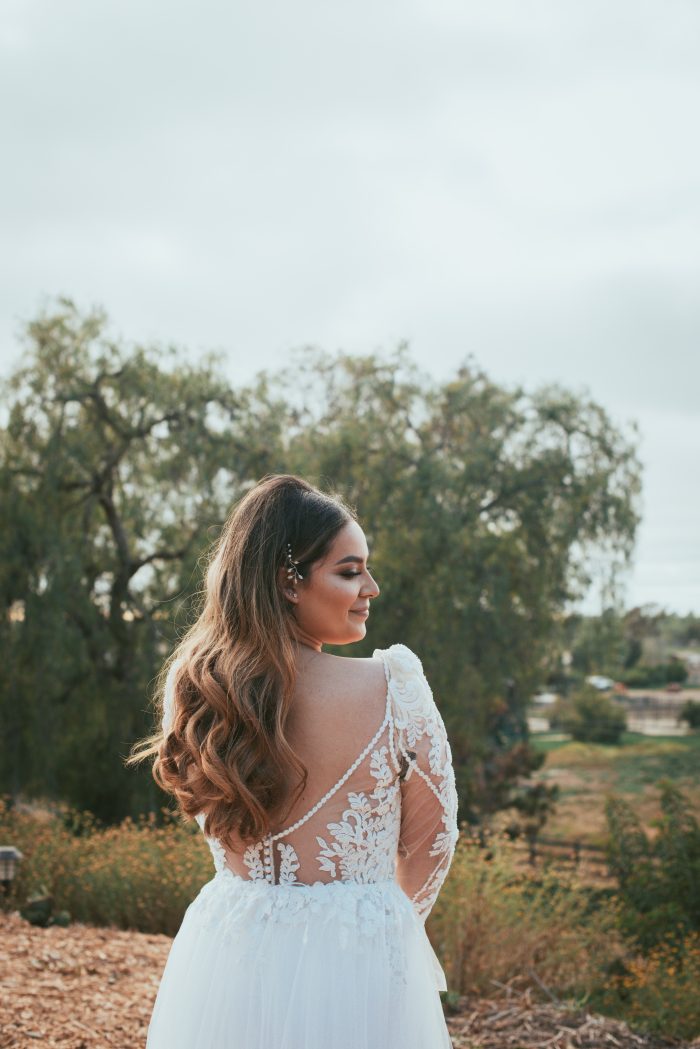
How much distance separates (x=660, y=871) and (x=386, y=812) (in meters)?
7.57

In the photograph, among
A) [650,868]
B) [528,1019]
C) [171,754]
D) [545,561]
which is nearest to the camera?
[171,754]

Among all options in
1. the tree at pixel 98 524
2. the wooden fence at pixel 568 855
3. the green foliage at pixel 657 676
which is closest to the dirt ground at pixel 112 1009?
the wooden fence at pixel 568 855

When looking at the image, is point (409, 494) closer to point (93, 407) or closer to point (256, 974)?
point (93, 407)

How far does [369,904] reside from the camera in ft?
5.83

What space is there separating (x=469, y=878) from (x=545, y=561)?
6.19 m

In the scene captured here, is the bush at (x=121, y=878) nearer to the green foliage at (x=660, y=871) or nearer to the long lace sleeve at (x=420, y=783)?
the green foliage at (x=660, y=871)

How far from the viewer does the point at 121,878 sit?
645 centimetres

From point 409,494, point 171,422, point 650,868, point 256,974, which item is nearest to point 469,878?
point 650,868

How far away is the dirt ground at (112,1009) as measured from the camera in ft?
12.5

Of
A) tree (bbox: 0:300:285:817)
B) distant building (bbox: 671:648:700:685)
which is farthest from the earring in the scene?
distant building (bbox: 671:648:700:685)

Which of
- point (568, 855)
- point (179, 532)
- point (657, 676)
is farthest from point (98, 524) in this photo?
point (657, 676)

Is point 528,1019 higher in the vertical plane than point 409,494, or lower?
lower

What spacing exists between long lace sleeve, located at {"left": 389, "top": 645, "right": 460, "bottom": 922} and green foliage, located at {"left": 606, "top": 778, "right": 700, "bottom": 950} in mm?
6525

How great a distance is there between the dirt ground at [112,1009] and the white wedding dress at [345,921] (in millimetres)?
2195
